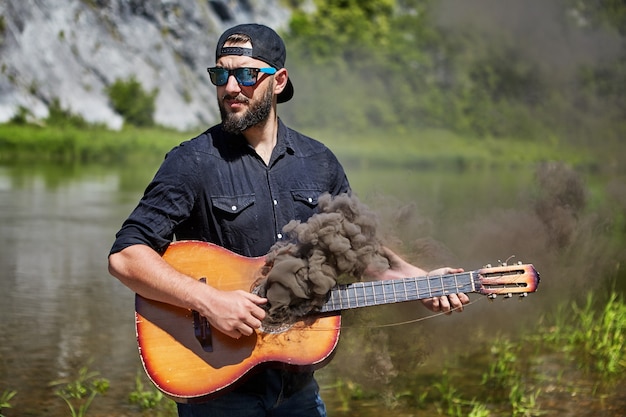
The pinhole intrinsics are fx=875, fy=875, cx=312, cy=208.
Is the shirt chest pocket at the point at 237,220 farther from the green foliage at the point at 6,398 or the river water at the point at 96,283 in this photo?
the green foliage at the point at 6,398

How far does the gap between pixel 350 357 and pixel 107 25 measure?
3479cm

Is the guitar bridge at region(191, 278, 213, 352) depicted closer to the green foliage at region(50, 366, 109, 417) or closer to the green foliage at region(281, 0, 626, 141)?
the green foliage at region(50, 366, 109, 417)

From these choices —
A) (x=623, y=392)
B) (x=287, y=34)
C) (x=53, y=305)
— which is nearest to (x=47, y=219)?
(x=53, y=305)

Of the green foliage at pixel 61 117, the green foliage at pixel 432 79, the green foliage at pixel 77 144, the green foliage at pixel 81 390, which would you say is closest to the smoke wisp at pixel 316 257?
the green foliage at pixel 81 390

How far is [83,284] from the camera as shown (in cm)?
842

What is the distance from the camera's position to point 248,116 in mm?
2891

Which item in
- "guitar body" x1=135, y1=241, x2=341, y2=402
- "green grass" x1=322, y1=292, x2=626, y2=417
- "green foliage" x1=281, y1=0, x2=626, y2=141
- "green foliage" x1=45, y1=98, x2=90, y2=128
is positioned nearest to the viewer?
"guitar body" x1=135, y1=241, x2=341, y2=402

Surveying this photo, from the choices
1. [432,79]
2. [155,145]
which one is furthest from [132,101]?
[432,79]

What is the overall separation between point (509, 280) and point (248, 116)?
100cm

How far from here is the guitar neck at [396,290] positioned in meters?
2.82

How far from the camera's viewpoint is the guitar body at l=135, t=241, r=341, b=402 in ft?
9.00

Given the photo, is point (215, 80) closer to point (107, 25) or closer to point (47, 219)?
point (47, 219)

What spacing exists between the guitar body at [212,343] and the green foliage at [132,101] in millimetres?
29589

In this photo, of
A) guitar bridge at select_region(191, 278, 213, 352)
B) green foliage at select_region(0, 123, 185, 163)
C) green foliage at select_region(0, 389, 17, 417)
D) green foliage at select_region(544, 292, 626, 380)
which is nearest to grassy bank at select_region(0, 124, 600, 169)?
green foliage at select_region(0, 123, 185, 163)
